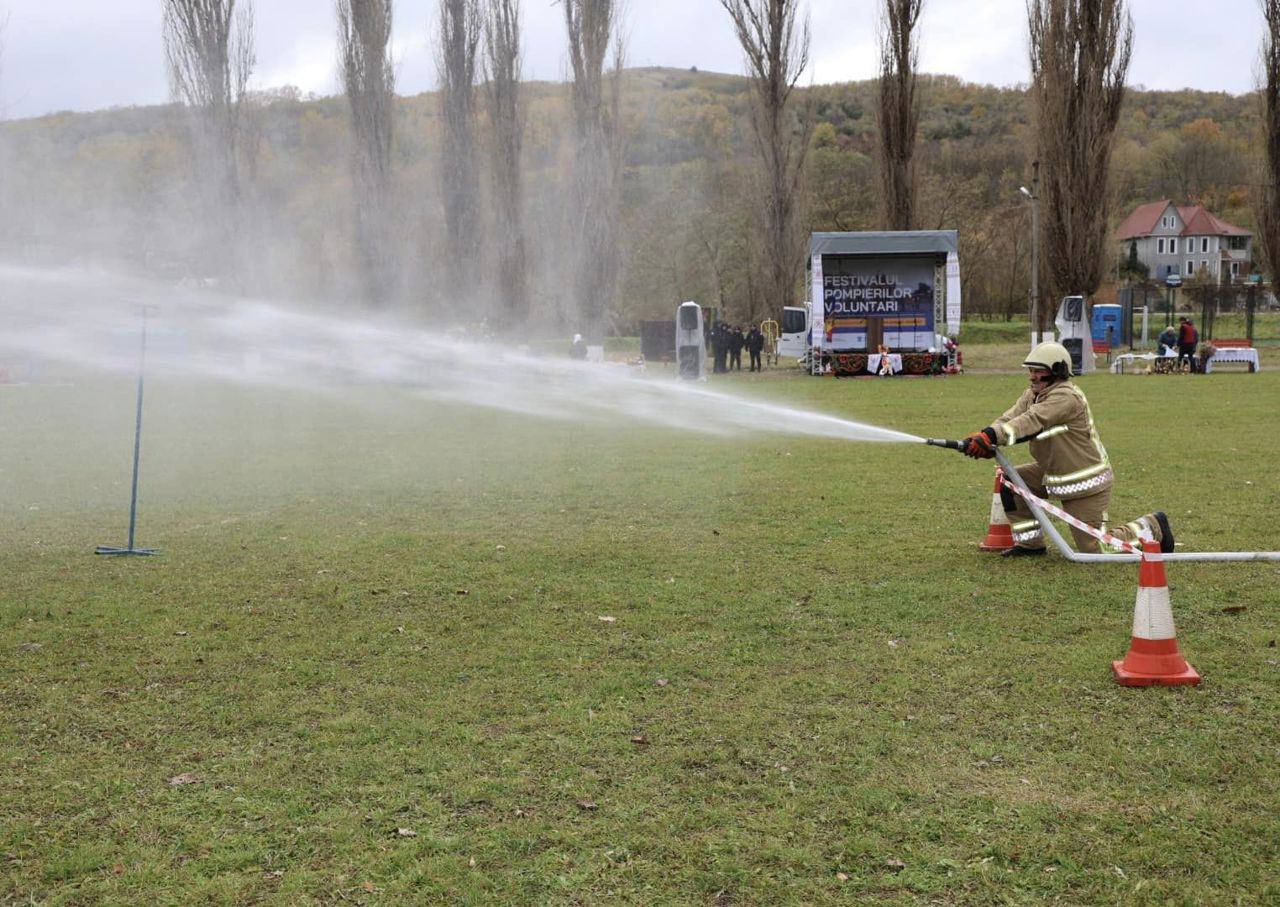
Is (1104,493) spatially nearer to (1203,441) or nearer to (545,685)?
(545,685)

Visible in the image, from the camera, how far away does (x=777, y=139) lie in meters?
44.1

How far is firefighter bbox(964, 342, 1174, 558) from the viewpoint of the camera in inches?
364

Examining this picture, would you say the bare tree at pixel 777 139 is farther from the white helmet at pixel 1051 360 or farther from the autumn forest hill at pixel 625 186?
the white helmet at pixel 1051 360

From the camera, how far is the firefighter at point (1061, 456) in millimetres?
9234

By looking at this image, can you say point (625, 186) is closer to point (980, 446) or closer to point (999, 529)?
point (999, 529)

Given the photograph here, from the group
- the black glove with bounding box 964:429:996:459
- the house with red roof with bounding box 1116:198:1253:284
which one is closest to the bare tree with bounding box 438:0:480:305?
the black glove with bounding box 964:429:996:459

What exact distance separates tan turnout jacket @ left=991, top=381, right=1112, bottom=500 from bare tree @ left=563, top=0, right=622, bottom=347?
136ft

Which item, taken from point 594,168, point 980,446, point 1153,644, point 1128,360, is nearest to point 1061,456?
point 980,446

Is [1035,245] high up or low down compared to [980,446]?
up

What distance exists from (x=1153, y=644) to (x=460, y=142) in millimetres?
48065

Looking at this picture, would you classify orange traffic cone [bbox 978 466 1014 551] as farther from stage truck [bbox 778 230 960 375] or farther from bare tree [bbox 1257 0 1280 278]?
bare tree [bbox 1257 0 1280 278]

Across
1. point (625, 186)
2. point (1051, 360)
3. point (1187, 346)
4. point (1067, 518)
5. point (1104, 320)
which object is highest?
point (625, 186)

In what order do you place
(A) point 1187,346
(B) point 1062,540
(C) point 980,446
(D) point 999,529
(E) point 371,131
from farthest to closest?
(E) point 371,131 < (A) point 1187,346 < (D) point 999,529 < (B) point 1062,540 < (C) point 980,446

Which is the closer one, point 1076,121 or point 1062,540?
point 1062,540
